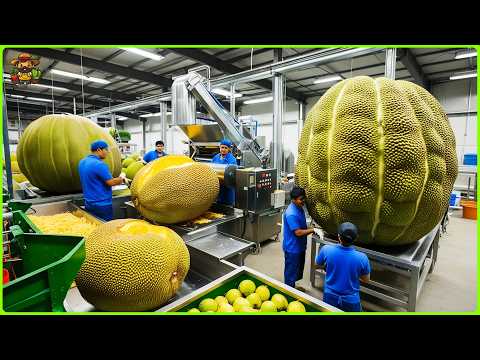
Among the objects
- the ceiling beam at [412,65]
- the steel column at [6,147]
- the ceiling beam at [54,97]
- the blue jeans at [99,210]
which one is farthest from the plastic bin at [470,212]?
the ceiling beam at [54,97]

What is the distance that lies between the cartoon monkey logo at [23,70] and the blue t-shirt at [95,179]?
50.1 inches

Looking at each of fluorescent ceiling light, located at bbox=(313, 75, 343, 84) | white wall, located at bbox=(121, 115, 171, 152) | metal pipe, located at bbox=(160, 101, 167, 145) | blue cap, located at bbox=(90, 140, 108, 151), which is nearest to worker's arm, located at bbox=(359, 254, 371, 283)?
blue cap, located at bbox=(90, 140, 108, 151)

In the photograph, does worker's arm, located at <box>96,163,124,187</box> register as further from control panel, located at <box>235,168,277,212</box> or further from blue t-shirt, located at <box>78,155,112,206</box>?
control panel, located at <box>235,168,277,212</box>

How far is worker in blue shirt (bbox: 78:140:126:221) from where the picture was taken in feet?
9.49

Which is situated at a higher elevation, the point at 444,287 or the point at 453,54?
the point at 453,54

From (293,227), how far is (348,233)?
2.46ft

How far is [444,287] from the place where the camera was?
9.55ft

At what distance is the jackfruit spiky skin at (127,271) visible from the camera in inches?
45.1

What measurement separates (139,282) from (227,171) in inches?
85.0

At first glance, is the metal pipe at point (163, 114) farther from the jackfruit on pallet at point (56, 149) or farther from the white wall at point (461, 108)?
the white wall at point (461, 108)

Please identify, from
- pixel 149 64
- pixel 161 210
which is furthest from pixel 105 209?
pixel 149 64

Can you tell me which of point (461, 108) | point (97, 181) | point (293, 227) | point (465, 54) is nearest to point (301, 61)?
point (293, 227)

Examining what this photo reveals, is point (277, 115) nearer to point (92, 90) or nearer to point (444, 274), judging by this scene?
point (444, 274)

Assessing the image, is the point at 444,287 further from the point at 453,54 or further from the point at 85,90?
the point at 85,90
